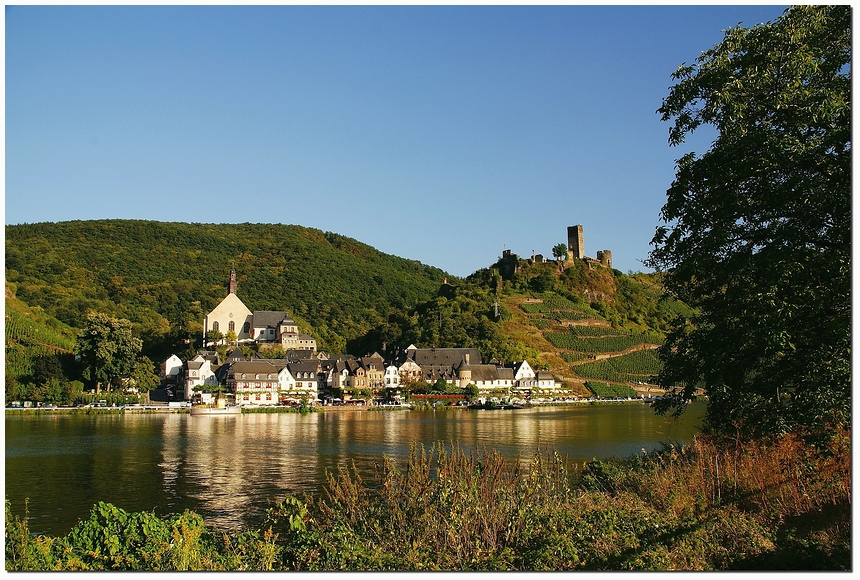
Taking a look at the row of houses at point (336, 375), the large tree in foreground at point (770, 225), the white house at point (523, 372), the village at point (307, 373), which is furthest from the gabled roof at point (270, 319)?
the large tree in foreground at point (770, 225)

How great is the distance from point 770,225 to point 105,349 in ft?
203

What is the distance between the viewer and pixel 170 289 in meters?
114

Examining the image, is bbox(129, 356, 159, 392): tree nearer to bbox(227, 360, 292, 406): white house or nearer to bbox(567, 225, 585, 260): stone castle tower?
bbox(227, 360, 292, 406): white house

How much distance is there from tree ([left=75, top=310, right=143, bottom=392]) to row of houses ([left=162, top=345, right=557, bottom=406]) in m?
7.87

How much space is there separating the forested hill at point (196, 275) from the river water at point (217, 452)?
4812cm

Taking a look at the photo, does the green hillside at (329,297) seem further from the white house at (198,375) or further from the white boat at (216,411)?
the white boat at (216,411)

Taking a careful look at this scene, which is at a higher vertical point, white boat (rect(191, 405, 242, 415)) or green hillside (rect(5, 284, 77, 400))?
green hillside (rect(5, 284, 77, 400))

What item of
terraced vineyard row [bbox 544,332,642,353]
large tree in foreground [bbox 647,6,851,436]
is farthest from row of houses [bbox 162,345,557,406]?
large tree in foreground [bbox 647,6,851,436]

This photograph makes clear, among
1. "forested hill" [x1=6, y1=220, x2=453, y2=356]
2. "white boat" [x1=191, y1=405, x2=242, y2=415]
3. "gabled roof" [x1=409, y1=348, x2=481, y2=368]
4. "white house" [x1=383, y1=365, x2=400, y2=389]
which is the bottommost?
"white boat" [x1=191, y1=405, x2=242, y2=415]

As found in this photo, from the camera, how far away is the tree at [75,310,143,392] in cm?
6475

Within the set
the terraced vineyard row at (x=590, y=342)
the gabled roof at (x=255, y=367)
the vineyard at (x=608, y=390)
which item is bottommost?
the vineyard at (x=608, y=390)

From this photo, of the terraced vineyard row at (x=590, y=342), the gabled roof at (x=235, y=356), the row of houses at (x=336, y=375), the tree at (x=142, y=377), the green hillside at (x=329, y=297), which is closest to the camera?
the tree at (x=142, y=377)

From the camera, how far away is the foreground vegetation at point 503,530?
825cm

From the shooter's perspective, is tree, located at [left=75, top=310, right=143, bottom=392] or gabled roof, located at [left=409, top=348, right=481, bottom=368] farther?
gabled roof, located at [left=409, top=348, right=481, bottom=368]
